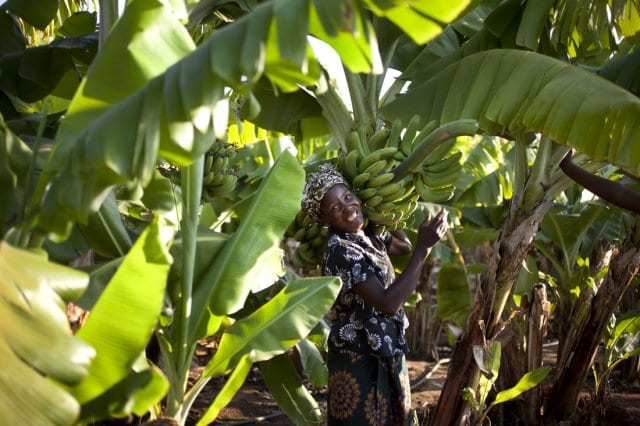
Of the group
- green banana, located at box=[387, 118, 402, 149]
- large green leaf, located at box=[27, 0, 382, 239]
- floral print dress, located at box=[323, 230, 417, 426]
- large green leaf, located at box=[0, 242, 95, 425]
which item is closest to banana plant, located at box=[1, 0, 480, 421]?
large green leaf, located at box=[27, 0, 382, 239]

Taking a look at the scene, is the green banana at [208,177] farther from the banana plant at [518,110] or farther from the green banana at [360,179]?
the banana plant at [518,110]

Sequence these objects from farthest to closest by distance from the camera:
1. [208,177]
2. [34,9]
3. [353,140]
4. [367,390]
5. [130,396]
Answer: [34,9]
[208,177]
[353,140]
[367,390]
[130,396]

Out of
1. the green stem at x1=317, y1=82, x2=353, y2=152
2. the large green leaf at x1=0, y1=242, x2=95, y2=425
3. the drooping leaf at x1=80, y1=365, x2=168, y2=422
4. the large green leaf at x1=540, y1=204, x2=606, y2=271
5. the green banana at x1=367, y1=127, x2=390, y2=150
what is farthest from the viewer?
the large green leaf at x1=540, y1=204, x2=606, y2=271

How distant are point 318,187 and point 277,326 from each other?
72 cm

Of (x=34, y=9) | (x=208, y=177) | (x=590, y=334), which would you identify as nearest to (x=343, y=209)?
(x=208, y=177)

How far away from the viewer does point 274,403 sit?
6219mm

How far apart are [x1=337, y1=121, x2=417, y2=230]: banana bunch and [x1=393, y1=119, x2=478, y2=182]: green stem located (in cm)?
6

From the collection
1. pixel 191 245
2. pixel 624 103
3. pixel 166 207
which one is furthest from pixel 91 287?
→ pixel 624 103

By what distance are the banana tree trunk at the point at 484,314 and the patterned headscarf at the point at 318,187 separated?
1.16m

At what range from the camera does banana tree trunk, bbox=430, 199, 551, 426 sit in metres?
3.70

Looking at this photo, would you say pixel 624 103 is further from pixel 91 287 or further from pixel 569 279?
pixel 569 279

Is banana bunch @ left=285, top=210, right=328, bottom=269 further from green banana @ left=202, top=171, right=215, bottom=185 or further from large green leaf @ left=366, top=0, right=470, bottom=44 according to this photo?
large green leaf @ left=366, top=0, right=470, bottom=44

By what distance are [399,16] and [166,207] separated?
5.45 ft

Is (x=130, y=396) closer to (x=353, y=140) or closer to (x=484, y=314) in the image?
(x=353, y=140)
